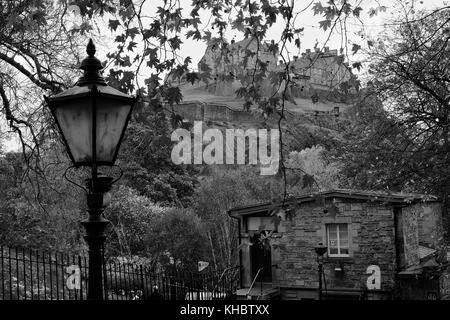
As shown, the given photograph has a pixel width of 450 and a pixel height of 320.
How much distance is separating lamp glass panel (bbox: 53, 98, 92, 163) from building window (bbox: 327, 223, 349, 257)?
16929mm

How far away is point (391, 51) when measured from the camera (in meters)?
14.6

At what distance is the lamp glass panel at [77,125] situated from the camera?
3.74 meters

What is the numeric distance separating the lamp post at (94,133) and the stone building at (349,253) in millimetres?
13982

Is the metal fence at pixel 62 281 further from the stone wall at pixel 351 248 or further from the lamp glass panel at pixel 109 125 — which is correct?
the stone wall at pixel 351 248

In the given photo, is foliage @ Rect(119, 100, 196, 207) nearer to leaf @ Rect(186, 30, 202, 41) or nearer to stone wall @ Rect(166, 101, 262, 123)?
leaf @ Rect(186, 30, 202, 41)

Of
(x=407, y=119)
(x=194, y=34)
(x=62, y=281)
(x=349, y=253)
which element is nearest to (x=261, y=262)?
(x=349, y=253)

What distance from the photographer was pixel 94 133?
3732 millimetres

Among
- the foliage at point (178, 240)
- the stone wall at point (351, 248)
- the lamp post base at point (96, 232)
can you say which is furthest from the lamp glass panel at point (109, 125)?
the foliage at point (178, 240)

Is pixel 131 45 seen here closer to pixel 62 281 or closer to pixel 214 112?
pixel 62 281

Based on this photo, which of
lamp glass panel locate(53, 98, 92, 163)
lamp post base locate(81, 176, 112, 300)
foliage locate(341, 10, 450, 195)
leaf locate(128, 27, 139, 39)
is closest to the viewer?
lamp post base locate(81, 176, 112, 300)

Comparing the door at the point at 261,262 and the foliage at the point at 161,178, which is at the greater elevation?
the foliage at the point at 161,178

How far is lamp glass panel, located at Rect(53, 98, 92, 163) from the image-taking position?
3.74 metres

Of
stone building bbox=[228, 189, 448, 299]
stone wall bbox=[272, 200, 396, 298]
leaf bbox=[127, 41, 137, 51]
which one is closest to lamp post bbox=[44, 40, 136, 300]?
leaf bbox=[127, 41, 137, 51]

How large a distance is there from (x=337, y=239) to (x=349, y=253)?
70 centimetres
